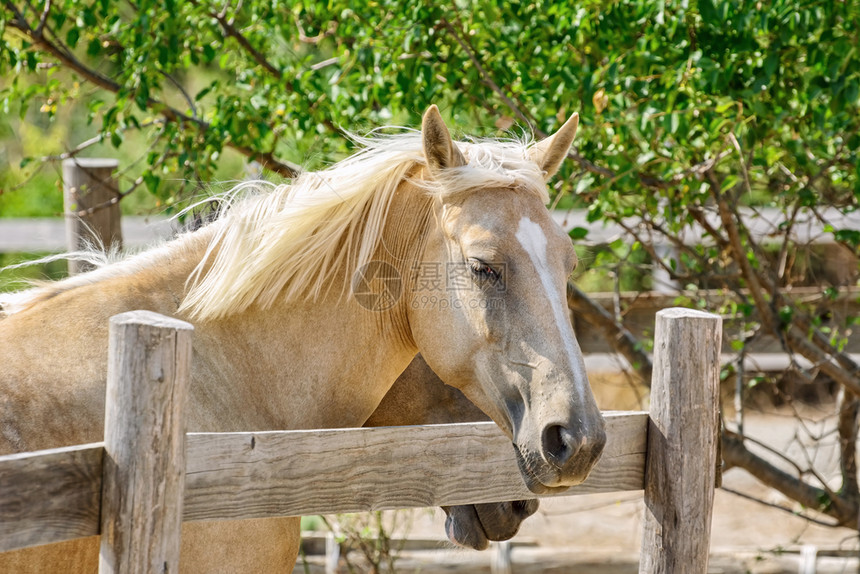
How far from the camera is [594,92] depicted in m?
3.11

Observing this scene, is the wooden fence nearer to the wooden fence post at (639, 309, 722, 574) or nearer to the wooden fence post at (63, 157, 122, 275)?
the wooden fence post at (639, 309, 722, 574)

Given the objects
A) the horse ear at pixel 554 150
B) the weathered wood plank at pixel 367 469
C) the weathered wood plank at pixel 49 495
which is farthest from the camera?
the horse ear at pixel 554 150

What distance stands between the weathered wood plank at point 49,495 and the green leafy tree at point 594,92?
167cm

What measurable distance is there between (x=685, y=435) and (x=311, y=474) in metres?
0.93

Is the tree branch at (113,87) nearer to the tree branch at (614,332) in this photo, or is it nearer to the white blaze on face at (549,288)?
the tree branch at (614,332)

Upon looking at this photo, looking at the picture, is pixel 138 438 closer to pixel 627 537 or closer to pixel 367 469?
pixel 367 469

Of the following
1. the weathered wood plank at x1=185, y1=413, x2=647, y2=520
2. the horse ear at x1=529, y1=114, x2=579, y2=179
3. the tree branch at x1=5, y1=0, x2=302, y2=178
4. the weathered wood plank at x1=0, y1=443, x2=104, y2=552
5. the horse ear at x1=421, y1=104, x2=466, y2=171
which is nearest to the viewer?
the weathered wood plank at x1=0, y1=443, x2=104, y2=552

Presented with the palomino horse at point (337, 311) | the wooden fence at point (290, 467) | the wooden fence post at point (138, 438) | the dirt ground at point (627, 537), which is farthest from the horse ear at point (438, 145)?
the dirt ground at point (627, 537)

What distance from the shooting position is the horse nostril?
65.6 inches

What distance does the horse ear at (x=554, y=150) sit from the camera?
7.18 feet

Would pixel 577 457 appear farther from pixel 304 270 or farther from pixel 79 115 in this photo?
pixel 79 115

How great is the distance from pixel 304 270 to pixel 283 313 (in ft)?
0.42

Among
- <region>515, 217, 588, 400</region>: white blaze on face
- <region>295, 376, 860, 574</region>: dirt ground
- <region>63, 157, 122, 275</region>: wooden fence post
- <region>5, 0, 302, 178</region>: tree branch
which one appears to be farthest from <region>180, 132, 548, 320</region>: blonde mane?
<region>63, 157, 122, 275</region>: wooden fence post

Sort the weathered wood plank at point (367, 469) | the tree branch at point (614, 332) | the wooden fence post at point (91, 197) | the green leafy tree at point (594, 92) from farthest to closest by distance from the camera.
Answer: the tree branch at point (614, 332)
the wooden fence post at point (91, 197)
the green leafy tree at point (594, 92)
the weathered wood plank at point (367, 469)
